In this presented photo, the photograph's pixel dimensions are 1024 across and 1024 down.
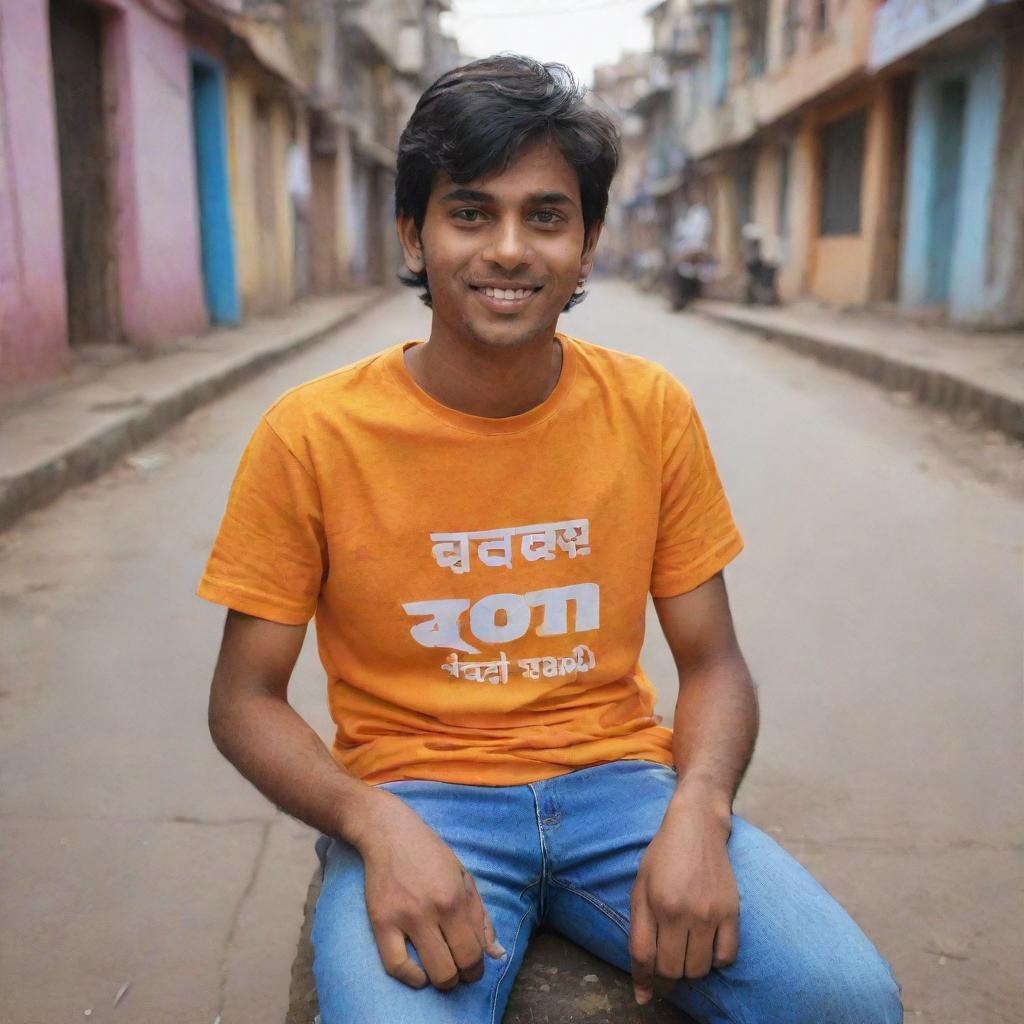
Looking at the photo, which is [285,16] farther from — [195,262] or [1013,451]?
[1013,451]

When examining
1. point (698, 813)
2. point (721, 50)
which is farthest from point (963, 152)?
point (721, 50)

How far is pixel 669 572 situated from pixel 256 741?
63 centimetres

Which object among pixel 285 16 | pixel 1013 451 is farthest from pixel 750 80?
pixel 1013 451

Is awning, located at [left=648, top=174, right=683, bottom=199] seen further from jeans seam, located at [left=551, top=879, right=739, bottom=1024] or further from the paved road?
jeans seam, located at [left=551, top=879, right=739, bottom=1024]

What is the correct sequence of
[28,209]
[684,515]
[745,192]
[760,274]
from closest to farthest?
1. [684,515]
2. [28,209]
3. [760,274]
4. [745,192]

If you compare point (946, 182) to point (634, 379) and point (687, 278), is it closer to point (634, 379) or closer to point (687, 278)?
point (687, 278)

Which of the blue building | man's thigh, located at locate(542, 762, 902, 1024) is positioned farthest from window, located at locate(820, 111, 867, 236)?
man's thigh, located at locate(542, 762, 902, 1024)

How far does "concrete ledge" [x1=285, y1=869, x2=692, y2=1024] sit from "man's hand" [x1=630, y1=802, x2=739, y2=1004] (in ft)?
0.12

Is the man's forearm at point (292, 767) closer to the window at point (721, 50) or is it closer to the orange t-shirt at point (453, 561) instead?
the orange t-shirt at point (453, 561)

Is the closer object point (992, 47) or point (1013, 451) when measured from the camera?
point (1013, 451)

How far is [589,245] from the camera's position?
1792 millimetres

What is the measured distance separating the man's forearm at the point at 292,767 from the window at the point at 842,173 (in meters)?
16.2

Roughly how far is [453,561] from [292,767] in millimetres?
344

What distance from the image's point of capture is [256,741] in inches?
60.1
